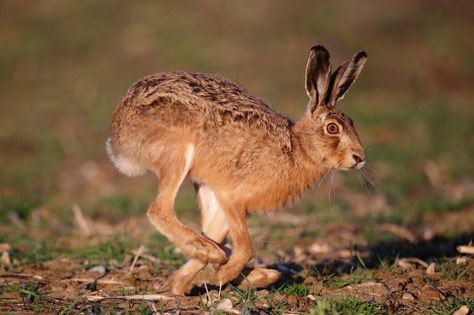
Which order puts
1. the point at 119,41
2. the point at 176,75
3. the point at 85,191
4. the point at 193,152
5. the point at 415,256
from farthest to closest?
the point at 119,41
the point at 85,191
the point at 415,256
the point at 176,75
the point at 193,152

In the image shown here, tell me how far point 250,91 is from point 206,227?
8.17m

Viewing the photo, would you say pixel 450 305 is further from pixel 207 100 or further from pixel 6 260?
pixel 6 260

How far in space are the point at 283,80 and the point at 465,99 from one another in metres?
4.07

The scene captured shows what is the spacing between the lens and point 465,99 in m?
14.8

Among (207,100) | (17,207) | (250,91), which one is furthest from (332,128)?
(250,91)

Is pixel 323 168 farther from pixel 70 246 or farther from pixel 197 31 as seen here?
pixel 197 31

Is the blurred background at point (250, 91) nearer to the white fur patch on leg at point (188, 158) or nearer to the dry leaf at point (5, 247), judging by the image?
the dry leaf at point (5, 247)

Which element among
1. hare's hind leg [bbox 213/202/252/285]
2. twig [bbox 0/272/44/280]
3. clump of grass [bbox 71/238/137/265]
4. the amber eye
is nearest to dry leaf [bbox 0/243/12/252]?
clump of grass [bbox 71/238/137/265]

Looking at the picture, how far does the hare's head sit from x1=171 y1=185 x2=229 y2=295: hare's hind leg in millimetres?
981

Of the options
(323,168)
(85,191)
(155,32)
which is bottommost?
(85,191)

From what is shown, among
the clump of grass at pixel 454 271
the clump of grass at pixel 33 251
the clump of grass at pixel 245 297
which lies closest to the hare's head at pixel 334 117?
the clump of grass at pixel 454 271

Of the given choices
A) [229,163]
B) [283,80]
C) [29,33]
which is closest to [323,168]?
[229,163]

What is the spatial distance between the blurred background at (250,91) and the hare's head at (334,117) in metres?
0.48

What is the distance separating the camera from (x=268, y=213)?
7.40 meters
